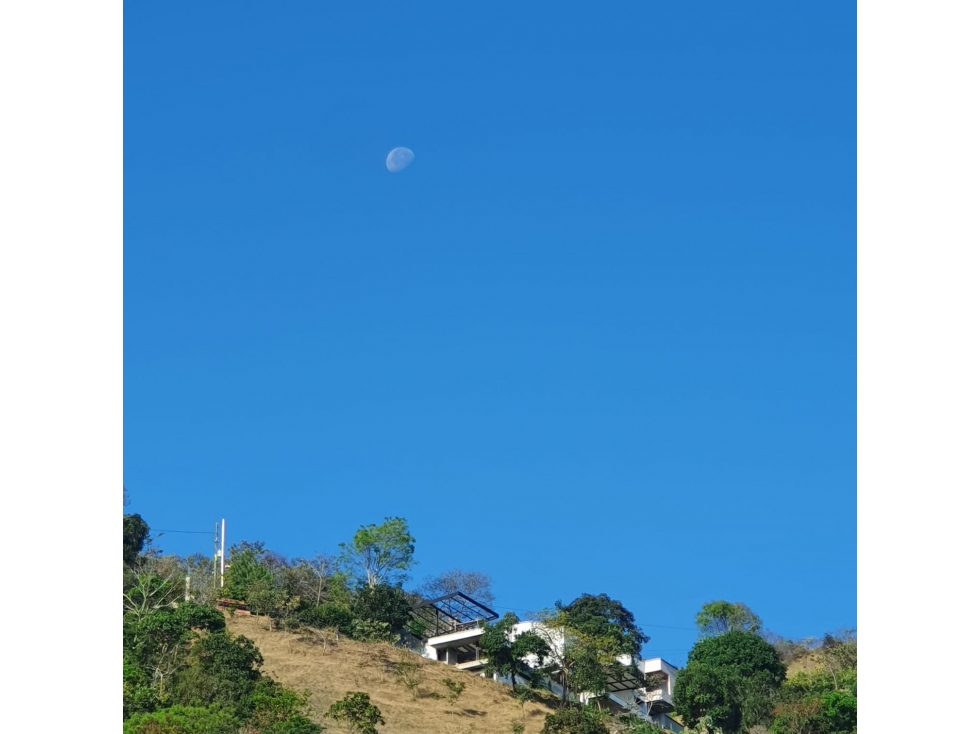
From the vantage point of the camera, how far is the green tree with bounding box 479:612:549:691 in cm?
2867

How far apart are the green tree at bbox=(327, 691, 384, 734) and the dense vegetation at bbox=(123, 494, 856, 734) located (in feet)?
0.09

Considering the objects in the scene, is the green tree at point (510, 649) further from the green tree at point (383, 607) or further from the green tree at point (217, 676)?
the green tree at point (217, 676)

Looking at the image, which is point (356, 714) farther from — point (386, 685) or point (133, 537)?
point (133, 537)

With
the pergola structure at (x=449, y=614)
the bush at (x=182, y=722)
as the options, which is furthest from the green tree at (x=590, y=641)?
the bush at (x=182, y=722)

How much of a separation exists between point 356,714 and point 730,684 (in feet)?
28.7

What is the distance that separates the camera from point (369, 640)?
101 ft

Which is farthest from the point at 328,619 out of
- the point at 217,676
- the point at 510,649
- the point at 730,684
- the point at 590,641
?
the point at 730,684

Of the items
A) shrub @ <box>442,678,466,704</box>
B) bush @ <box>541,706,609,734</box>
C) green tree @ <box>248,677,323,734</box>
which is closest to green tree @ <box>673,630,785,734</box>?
bush @ <box>541,706,609,734</box>

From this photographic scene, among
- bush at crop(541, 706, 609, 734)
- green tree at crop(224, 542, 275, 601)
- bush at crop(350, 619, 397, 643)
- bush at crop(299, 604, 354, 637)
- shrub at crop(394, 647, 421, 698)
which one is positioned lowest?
bush at crop(541, 706, 609, 734)

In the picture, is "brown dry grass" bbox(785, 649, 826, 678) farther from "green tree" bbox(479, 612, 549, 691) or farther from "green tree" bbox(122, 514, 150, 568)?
"green tree" bbox(122, 514, 150, 568)

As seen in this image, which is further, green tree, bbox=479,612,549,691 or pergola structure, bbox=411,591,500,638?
pergola structure, bbox=411,591,500,638
